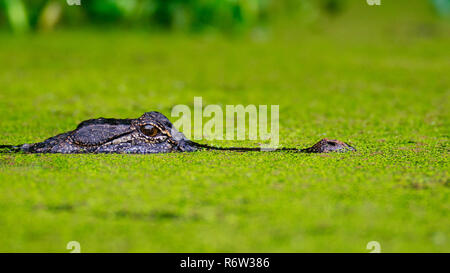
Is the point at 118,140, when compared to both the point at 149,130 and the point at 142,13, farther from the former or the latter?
the point at 142,13

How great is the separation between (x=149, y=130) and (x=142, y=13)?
4.78m

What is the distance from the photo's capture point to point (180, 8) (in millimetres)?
7105

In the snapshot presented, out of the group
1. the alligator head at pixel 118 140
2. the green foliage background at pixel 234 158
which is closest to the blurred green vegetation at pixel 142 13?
the green foliage background at pixel 234 158

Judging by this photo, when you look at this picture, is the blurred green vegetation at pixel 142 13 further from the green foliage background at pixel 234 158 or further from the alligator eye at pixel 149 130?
the alligator eye at pixel 149 130

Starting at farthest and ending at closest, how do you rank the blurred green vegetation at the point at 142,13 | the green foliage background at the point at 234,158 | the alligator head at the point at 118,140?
the blurred green vegetation at the point at 142,13, the alligator head at the point at 118,140, the green foliage background at the point at 234,158

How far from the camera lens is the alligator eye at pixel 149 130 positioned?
285cm

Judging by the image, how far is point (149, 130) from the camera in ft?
9.37

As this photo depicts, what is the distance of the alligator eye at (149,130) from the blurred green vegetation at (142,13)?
12.5 feet

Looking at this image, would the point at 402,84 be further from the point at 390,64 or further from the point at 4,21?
the point at 4,21

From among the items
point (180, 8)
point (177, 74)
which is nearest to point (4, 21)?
point (180, 8)

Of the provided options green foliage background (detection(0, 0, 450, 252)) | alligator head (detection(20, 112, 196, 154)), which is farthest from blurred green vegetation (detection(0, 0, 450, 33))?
alligator head (detection(20, 112, 196, 154))

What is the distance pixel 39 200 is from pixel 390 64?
4.40 metres

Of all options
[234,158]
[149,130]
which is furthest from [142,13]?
[234,158]

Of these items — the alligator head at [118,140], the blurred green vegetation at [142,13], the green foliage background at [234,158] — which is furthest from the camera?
the blurred green vegetation at [142,13]
